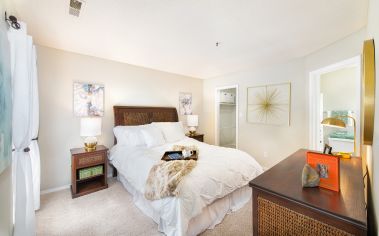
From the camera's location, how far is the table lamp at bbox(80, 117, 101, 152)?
101 inches

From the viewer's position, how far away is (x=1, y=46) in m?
0.91

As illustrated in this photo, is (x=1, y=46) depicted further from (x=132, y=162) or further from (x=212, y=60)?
(x=212, y=60)

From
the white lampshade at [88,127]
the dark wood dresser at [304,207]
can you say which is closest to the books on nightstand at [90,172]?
the white lampshade at [88,127]

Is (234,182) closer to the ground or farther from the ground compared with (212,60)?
closer to the ground

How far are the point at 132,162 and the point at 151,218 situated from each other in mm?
768

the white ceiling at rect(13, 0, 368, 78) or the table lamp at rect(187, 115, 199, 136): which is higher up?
the white ceiling at rect(13, 0, 368, 78)

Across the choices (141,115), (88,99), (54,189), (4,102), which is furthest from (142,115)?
(4,102)

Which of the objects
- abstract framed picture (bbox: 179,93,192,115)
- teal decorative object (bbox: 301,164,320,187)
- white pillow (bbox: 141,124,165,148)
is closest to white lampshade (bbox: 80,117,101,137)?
white pillow (bbox: 141,124,165,148)

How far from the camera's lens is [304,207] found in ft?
2.68

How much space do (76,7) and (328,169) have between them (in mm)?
2615

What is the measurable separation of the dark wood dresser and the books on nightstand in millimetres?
2591

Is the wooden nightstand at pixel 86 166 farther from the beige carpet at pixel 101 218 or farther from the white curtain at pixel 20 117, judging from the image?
the white curtain at pixel 20 117

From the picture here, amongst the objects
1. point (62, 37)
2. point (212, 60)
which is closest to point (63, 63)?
point (62, 37)

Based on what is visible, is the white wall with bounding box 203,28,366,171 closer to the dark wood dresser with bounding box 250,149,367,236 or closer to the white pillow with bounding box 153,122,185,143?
the white pillow with bounding box 153,122,185,143
